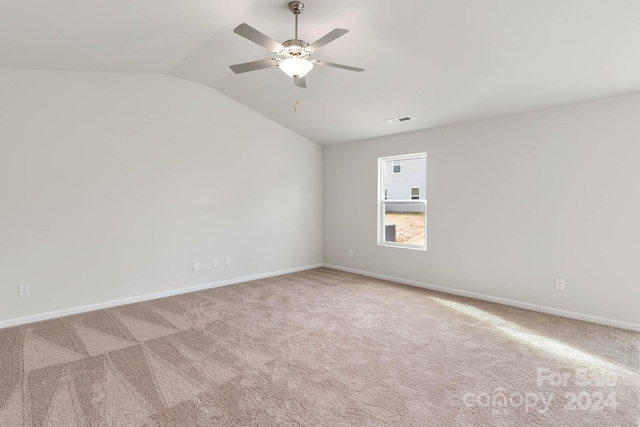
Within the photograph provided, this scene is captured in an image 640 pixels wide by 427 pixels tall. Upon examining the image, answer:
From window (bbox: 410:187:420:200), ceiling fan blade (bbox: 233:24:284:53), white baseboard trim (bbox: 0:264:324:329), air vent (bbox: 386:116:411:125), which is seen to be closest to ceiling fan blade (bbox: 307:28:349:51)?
ceiling fan blade (bbox: 233:24:284:53)

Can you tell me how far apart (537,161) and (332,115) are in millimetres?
2706

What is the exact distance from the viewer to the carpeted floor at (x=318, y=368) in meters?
1.89

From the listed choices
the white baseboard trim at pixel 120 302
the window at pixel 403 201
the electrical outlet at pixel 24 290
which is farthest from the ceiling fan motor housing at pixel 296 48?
the electrical outlet at pixel 24 290

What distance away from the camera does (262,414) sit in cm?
188

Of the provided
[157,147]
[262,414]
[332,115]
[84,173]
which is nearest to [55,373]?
[262,414]

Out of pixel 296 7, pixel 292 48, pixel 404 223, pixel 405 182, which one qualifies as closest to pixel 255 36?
pixel 292 48

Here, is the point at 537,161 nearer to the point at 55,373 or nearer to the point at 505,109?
the point at 505,109

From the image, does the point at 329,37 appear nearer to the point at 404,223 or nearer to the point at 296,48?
the point at 296,48

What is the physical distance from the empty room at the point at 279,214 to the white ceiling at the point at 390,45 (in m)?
0.02

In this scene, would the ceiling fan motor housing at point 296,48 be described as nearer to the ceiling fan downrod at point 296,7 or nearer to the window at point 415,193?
the ceiling fan downrod at point 296,7

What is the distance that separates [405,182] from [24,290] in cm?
502

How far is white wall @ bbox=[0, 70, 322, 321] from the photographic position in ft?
10.9

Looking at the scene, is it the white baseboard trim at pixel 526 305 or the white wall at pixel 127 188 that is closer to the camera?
the white baseboard trim at pixel 526 305

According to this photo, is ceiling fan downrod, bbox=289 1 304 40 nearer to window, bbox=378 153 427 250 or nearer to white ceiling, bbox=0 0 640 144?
white ceiling, bbox=0 0 640 144
